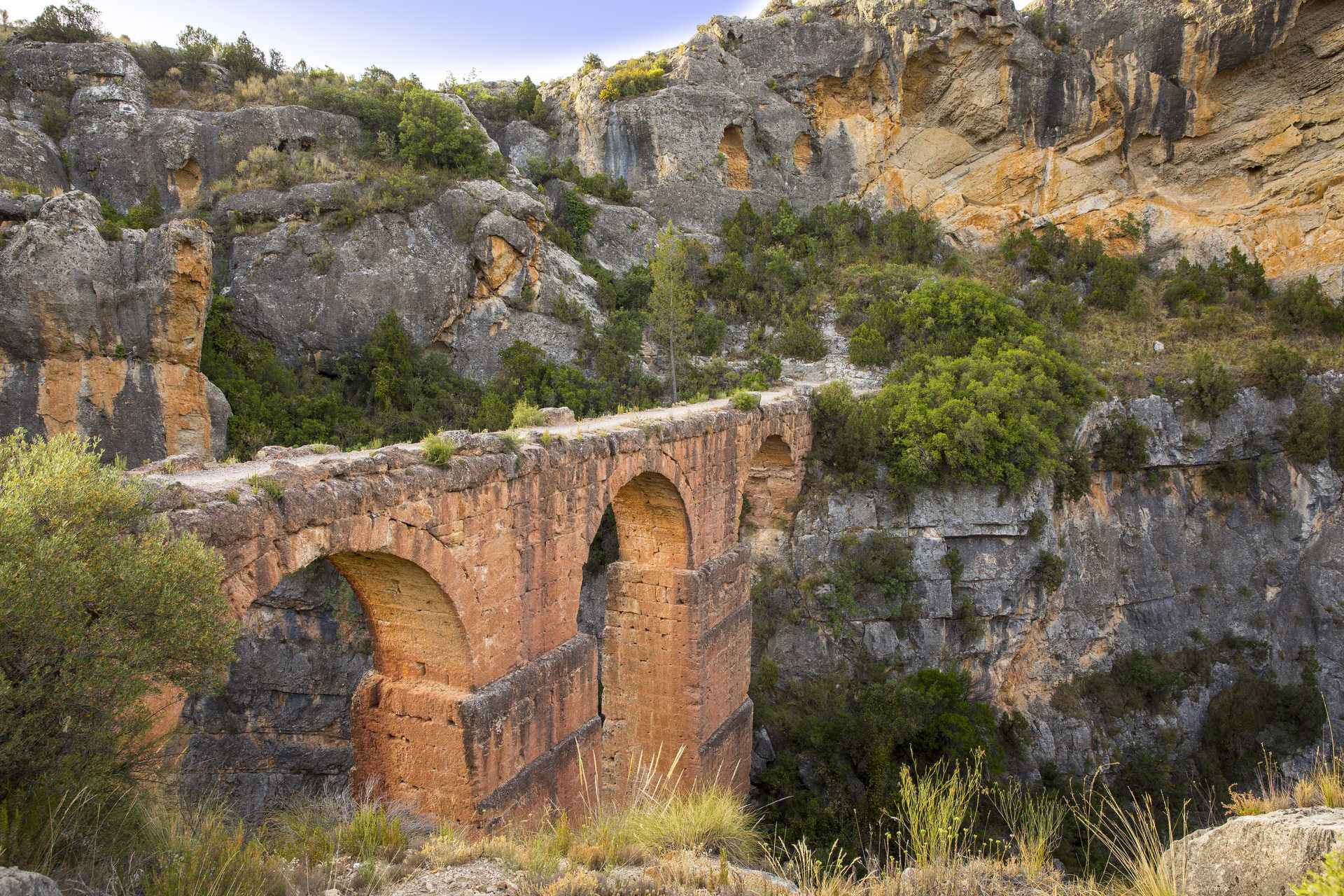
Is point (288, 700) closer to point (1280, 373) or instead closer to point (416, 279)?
point (416, 279)

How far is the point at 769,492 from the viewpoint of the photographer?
17484 millimetres

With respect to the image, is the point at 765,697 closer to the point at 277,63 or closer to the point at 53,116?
the point at 53,116

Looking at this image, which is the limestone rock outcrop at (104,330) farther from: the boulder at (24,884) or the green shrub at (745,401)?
the boulder at (24,884)

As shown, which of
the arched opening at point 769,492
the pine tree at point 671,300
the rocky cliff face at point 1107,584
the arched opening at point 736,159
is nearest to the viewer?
the rocky cliff face at point 1107,584

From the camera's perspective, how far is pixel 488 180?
2445cm

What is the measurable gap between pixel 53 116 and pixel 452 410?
14539 millimetres

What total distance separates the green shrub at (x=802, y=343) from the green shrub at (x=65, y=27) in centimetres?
2391

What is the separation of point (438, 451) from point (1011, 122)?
30.0 meters

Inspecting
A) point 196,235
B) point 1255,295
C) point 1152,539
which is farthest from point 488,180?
point 1255,295

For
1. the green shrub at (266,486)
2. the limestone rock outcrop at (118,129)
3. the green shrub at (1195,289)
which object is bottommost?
the green shrub at (266,486)

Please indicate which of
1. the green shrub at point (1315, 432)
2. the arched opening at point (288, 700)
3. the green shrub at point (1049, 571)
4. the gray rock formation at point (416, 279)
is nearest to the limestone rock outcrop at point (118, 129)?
the gray rock formation at point (416, 279)

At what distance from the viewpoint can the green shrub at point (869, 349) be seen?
2311 centimetres

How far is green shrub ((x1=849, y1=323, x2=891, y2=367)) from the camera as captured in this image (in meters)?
23.1

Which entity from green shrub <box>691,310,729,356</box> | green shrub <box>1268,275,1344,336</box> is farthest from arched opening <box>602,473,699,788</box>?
green shrub <box>1268,275,1344,336</box>
